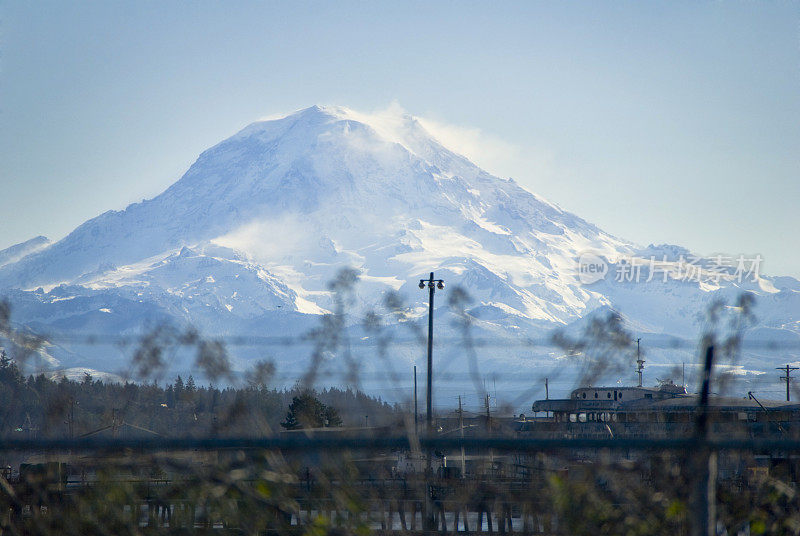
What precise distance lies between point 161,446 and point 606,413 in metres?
31.4

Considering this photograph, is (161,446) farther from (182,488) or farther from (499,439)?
(499,439)

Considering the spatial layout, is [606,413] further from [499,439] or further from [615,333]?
[499,439]

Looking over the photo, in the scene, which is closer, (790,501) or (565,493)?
(565,493)

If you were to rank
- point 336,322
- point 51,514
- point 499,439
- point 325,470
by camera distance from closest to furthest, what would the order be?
point 499,439, point 325,470, point 51,514, point 336,322

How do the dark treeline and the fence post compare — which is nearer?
the fence post

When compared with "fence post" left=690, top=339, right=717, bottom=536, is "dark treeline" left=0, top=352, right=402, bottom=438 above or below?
below

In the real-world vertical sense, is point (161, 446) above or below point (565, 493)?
above

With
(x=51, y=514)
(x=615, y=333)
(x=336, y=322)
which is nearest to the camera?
(x=51, y=514)

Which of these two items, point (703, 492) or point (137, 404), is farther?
point (137, 404)

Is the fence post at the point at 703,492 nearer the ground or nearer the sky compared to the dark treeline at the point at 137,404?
nearer the sky

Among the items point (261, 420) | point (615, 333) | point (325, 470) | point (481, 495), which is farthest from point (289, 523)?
point (615, 333)

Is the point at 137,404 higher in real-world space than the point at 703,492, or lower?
lower

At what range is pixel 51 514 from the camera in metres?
4.18

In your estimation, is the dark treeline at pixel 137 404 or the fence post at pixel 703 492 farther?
the dark treeline at pixel 137 404
